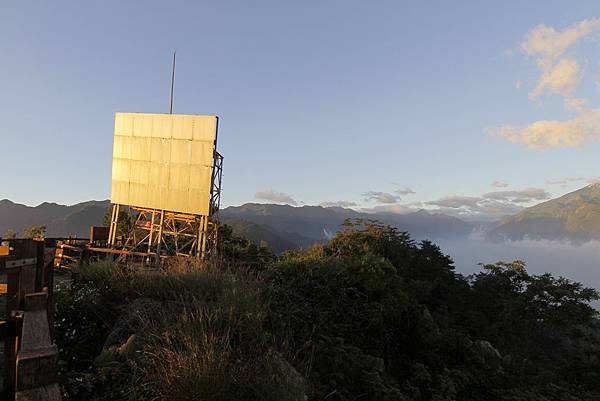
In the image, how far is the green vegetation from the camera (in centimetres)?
397

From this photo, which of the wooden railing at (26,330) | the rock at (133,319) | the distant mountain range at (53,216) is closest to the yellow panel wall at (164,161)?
the rock at (133,319)

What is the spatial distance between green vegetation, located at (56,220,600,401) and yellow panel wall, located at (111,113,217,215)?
25.9ft

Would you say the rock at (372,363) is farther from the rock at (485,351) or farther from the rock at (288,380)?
the rock at (485,351)

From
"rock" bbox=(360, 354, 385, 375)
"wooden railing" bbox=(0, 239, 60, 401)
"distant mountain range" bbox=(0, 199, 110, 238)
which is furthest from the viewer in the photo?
"distant mountain range" bbox=(0, 199, 110, 238)

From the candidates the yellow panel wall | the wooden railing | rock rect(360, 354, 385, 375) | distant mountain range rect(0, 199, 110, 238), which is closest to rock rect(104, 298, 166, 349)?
the wooden railing

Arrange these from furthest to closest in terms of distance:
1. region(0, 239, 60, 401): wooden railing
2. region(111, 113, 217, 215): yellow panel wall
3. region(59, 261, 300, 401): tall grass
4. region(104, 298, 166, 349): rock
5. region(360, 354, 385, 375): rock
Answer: region(111, 113, 217, 215): yellow panel wall < region(360, 354, 385, 375): rock < region(104, 298, 166, 349): rock < region(59, 261, 300, 401): tall grass < region(0, 239, 60, 401): wooden railing

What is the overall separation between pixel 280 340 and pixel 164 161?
15479 millimetres

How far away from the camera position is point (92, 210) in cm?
14550

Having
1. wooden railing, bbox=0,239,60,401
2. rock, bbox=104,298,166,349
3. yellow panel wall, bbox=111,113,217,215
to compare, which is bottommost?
rock, bbox=104,298,166,349

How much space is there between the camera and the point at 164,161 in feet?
61.5

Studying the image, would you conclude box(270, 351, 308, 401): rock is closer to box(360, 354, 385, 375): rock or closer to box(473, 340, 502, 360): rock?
box(360, 354, 385, 375): rock

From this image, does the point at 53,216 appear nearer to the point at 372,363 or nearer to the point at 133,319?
the point at 133,319

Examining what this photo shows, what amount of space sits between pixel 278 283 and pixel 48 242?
15.5 feet

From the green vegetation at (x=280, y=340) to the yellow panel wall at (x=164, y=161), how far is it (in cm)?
790
